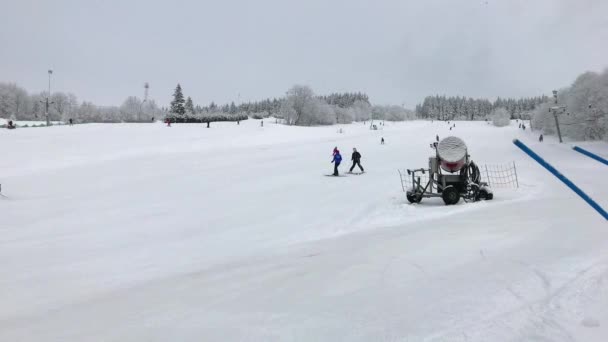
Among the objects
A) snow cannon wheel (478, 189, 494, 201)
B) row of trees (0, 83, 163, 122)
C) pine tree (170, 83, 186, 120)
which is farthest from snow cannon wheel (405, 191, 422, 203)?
row of trees (0, 83, 163, 122)

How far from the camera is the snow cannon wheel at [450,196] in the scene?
46.5ft

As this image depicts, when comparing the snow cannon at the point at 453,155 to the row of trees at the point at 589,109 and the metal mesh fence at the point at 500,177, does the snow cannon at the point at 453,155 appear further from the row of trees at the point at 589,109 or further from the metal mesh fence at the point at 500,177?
the row of trees at the point at 589,109

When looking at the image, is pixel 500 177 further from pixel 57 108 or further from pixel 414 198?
pixel 57 108

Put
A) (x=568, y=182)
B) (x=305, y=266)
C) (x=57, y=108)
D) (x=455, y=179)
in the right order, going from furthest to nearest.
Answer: (x=57, y=108), (x=455, y=179), (x=305, y=266), (x=568, y=182)

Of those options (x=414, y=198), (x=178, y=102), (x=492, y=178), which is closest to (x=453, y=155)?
(x=414, y=198)

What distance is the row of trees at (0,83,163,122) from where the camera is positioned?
392 feet

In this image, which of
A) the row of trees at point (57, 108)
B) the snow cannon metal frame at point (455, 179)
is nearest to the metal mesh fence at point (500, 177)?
the snow cannon metal frame at point (455, 179)

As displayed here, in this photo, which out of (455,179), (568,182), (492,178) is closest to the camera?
(568,182)

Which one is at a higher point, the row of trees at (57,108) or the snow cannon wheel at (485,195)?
the row of trees at (57,108)

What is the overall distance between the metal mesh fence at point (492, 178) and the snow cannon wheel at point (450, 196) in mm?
1129

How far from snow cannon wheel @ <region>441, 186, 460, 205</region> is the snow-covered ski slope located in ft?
1.23

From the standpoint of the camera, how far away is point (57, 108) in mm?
153500

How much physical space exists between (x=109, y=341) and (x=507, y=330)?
4.03m

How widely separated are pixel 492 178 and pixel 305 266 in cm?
1871
